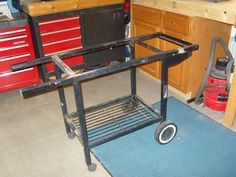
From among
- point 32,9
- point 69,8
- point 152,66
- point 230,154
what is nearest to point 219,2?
point 152,66

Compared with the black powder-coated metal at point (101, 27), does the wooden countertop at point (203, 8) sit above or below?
above

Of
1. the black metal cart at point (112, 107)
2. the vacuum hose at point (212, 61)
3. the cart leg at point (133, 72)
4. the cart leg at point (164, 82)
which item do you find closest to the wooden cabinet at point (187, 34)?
the vacuum hose at point (212, 61)

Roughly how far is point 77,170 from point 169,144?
2.51ft

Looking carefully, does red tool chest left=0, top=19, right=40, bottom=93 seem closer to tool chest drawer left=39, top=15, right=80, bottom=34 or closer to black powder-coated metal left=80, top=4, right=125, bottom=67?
tool chest drawer left=39, top=15, right=80, bottom=34

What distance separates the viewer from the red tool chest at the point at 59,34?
2699 mm

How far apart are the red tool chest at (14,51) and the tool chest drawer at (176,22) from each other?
55.5 inches

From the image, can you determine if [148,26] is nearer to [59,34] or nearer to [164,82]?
[59,34]

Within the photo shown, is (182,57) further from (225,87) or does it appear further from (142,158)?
(142,158)

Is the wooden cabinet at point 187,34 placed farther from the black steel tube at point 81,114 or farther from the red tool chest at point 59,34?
Result: the black steel tube at point 81,114

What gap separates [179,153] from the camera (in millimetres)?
1997

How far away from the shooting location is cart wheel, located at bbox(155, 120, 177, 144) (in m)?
2.00

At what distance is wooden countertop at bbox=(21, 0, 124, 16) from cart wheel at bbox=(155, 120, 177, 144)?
5.22 ft

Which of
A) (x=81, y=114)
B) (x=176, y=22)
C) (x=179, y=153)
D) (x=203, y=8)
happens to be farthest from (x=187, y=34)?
(x=81, y=114)

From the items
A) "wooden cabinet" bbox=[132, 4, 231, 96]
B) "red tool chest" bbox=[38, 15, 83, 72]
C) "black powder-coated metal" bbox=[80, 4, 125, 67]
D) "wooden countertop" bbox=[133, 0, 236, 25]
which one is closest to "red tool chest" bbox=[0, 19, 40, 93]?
"red tool chest" bbox=[38, 15, 83, 72]
